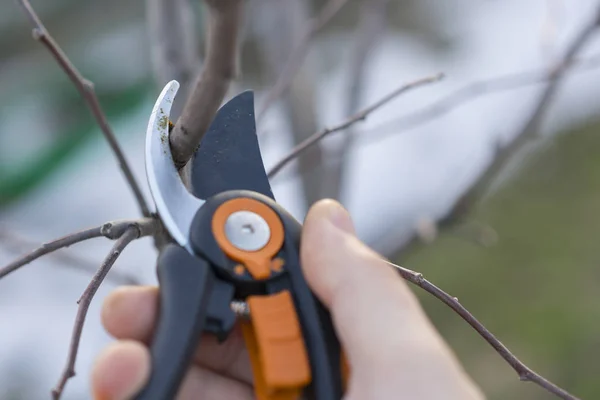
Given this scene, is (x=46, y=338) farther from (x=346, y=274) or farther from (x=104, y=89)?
(x=346, y=274)

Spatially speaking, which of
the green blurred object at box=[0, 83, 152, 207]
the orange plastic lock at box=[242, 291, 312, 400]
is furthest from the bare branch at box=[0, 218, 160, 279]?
the green blurred object at box=[0, 83, 152, 207]

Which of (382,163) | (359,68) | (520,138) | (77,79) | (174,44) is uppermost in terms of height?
(382,163)

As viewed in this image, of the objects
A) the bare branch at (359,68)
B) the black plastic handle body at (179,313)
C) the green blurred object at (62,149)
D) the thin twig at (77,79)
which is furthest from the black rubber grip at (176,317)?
the green blurred object at (62,149)

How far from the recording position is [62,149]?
257 centimetres

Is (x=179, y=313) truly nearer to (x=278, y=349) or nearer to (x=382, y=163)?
(x=278, y=349)

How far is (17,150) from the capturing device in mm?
2570

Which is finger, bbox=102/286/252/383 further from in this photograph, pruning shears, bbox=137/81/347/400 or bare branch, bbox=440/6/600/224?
bare branch, bbox=440/6/600/224

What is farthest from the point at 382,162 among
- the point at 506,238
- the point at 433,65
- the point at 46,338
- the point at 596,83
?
the point at 46,338

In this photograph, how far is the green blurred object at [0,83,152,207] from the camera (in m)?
2.41

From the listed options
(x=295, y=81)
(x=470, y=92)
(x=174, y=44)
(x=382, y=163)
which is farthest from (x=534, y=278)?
(x=174, y=44)

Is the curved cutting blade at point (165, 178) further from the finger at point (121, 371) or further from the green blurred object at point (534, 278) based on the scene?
the green blurred object at point (534, 278)

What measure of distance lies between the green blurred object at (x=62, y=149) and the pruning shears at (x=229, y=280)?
1.99 m

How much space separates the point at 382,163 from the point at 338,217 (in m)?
1.99

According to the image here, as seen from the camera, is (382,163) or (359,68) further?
(382,163)
